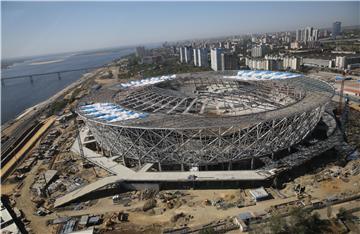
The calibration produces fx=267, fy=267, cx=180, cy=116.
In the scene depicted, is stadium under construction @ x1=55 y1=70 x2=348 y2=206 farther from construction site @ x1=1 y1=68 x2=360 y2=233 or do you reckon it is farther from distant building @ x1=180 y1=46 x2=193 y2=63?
distant building @ x1=180 y1=46 x2=193 y2=63

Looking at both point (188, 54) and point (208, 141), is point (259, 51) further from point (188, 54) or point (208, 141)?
point (208, 141)

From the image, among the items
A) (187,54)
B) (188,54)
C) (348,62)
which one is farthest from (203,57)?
→ (348,62)

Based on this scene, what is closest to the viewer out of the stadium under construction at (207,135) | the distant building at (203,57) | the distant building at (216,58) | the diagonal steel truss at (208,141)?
the stadium under construction at (207,135)

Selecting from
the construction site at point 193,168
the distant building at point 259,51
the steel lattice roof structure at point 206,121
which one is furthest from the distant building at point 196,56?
the construction site at point 193,168

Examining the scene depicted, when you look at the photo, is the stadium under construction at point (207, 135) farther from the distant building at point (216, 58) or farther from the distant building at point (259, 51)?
the distant building at point (259, 51)

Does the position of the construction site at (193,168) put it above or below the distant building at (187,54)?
below

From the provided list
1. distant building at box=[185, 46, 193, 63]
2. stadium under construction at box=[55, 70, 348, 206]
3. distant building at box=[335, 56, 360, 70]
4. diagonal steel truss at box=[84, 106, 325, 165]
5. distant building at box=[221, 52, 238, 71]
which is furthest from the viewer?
distant building at box=[185, 46, 193, 63]

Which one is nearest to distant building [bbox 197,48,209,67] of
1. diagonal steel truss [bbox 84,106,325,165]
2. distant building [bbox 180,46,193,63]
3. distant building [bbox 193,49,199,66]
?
distant building [bbox 193,49,199,66]
